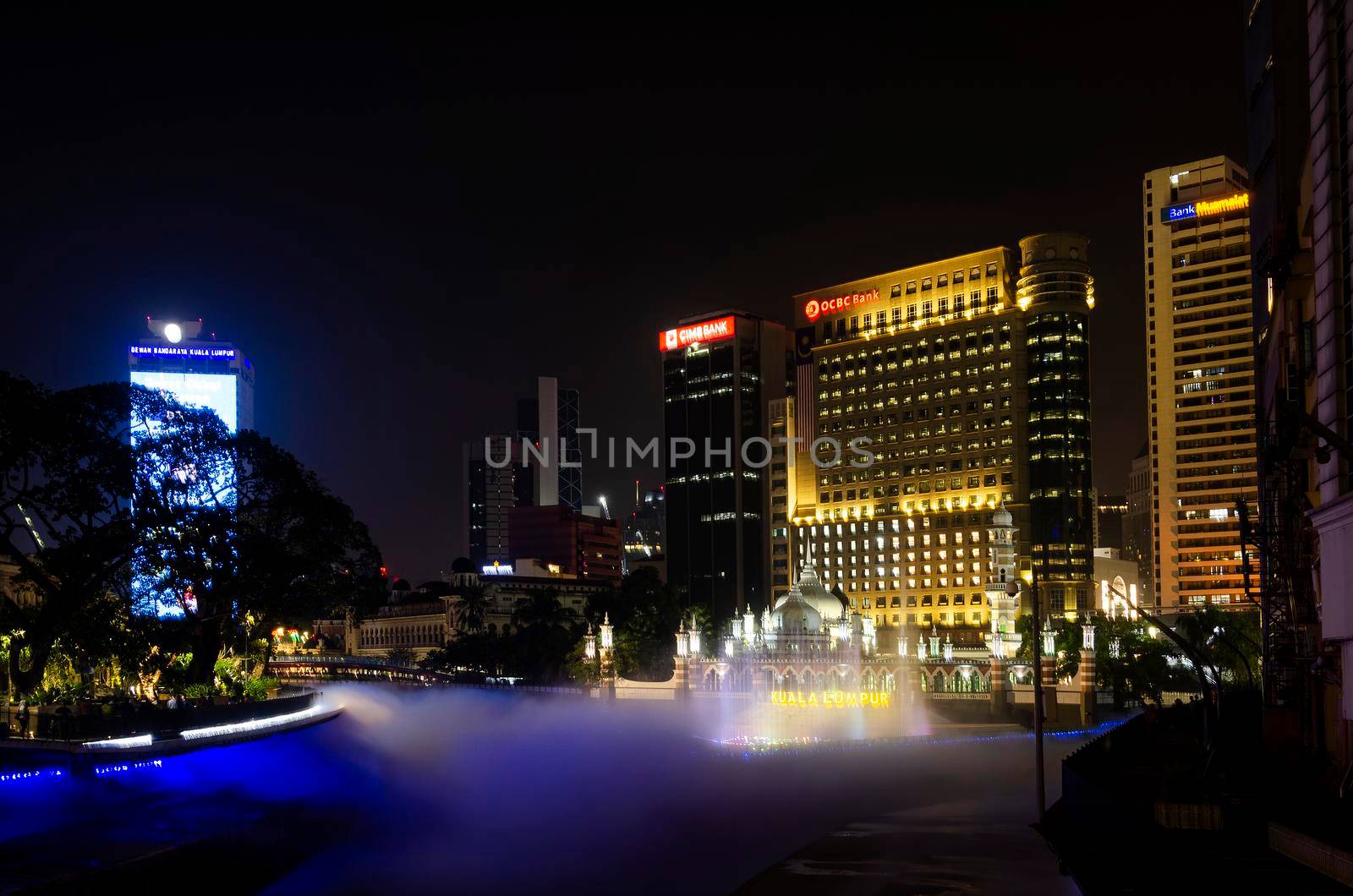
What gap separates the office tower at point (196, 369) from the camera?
179750 millimetres

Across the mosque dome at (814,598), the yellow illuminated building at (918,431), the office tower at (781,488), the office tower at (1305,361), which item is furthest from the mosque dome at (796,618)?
the office tower at (781,488)

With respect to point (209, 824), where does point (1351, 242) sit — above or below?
above

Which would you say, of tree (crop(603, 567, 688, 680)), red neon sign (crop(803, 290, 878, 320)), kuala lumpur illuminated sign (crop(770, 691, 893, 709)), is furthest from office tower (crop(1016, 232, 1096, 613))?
kuala lumpur illuminated sign (crop(770, 691, 893, 709))

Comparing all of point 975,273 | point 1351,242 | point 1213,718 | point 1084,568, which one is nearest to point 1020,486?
point 1084,568

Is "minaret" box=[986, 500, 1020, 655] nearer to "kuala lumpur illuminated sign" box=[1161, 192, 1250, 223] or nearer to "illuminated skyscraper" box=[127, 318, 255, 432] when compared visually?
"kuala lumpur illuminated sign" box=[1161, 192, 1250, 223]

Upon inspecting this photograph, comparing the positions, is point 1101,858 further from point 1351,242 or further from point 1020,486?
point 1020,486

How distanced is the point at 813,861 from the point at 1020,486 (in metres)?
124

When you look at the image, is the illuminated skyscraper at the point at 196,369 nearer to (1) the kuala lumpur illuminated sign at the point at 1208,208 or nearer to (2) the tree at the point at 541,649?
(2) the tree at the point at 541,649

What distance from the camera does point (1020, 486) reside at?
161 metres

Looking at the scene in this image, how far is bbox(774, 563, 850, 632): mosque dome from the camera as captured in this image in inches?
3856

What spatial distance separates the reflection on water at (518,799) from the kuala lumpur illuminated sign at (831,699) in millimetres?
1135

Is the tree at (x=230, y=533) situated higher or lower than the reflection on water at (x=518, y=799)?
higher

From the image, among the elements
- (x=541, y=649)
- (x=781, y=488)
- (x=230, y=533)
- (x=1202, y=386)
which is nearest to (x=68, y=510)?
(x=230, y=533)

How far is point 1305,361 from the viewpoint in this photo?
3456 cm
